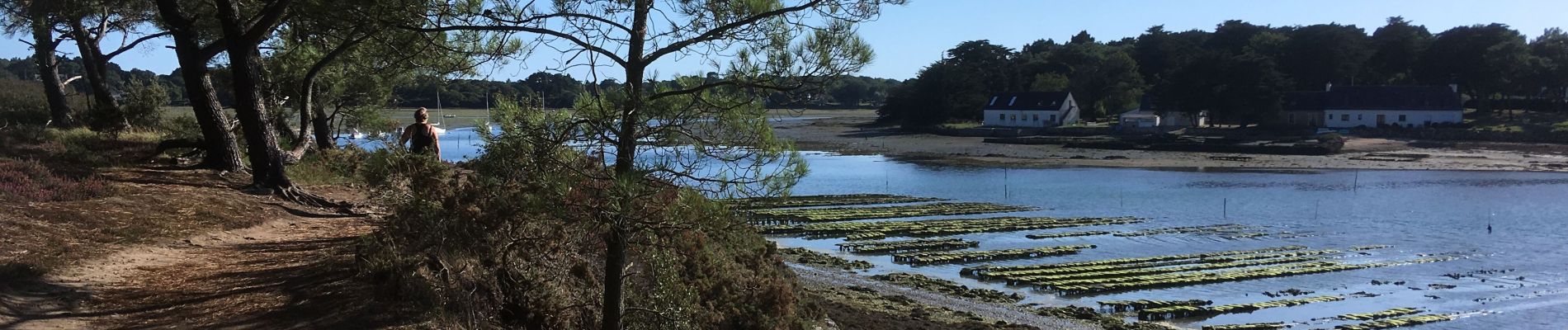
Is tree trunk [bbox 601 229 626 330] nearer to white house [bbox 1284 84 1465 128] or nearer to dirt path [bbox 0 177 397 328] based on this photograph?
dirt path [bbox 0 177 397 328]

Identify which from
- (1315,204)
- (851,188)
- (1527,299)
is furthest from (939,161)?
(1527,299)

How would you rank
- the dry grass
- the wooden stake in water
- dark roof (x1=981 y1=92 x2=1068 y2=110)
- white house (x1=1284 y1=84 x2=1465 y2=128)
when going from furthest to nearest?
dark roof (x1=981 y1=92 x2=1068 y2=110) → white house (x1=1284 y1=84 x2=1465 y2=128) → the wooden stake in water → the dry grass

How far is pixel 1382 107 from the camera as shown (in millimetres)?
77062

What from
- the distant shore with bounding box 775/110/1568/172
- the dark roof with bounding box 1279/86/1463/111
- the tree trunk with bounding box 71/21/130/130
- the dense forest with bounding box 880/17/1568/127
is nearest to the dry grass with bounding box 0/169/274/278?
the tree trunk with bounding box 71/21/130/130

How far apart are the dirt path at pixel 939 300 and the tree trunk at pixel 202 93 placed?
1055 cm

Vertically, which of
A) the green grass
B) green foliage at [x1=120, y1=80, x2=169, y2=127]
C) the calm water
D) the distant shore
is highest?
green foliage at [x1=120, y1=80, x2=169, y2=127]

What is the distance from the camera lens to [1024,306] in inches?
778

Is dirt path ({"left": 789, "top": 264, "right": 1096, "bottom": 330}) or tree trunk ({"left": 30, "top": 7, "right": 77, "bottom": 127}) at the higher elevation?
tree trunk ({"left": 30, "top": 7, "right": 77, "bottom": 127})

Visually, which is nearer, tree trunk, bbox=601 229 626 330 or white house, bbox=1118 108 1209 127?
tree trunk, bbox=601 229 626 330

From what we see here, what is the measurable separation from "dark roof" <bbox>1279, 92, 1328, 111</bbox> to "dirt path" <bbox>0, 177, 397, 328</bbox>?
81.1 meters

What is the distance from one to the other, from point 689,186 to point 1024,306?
13.9m

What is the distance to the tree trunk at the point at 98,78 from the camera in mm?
19844

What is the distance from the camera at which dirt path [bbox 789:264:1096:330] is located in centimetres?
1831

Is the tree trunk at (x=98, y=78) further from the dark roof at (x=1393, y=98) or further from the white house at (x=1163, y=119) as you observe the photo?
the dark roof at (x=1393, y=98)
